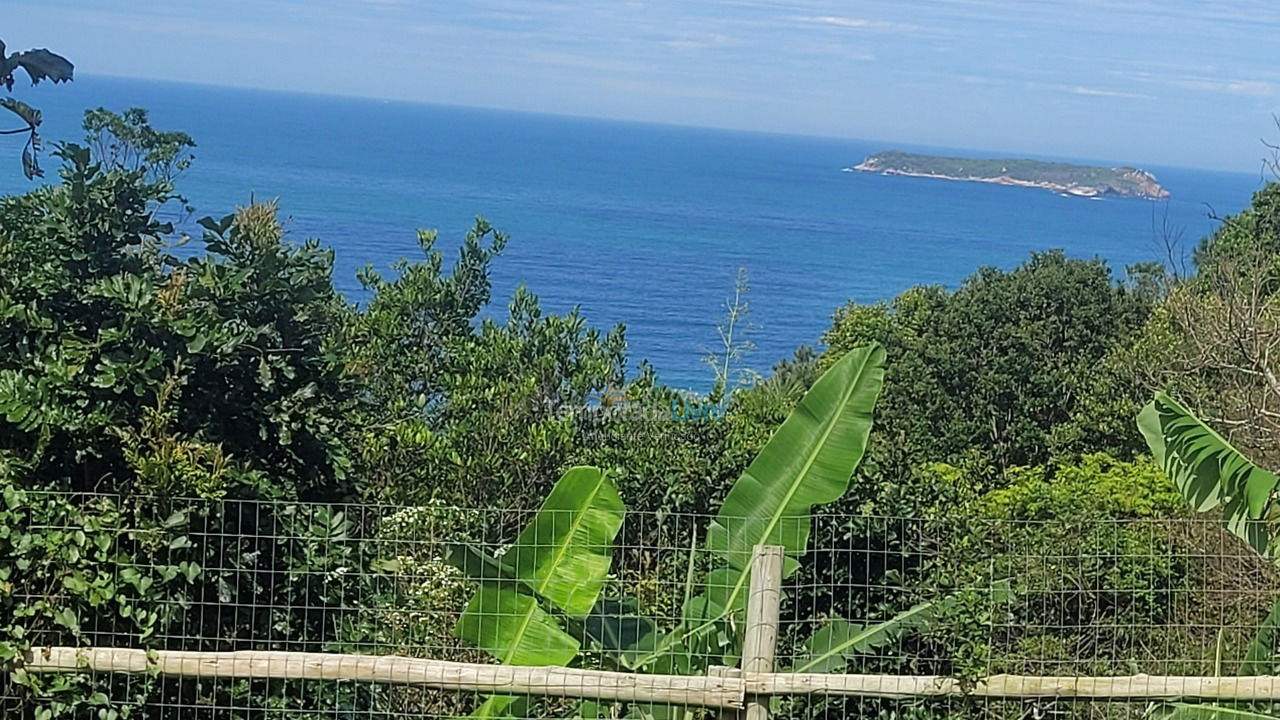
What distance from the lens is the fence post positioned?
11.7ft

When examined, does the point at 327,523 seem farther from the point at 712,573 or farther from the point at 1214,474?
the point at 1214,474

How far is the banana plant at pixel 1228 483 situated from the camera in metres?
4.07

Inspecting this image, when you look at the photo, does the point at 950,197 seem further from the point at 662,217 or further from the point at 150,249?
the point at 150,249

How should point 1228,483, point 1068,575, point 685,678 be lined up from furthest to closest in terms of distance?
point 1068,575 → point 1228,483 → point 685,678

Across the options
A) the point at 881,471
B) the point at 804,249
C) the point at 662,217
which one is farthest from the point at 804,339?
the point at 881,471

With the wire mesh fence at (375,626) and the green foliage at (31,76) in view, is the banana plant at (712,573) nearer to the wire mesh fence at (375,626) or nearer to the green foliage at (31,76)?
the wire mesh fence at (375,626)

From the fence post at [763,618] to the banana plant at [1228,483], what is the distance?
1543mm

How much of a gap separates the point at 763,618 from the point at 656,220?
117m

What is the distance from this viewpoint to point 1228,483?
164 inches

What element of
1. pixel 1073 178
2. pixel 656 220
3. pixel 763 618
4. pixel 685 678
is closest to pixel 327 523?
pixel 685 678

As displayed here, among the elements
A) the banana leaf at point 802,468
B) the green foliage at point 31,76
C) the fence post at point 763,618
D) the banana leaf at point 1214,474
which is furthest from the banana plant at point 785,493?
the green foliage at point 31,76

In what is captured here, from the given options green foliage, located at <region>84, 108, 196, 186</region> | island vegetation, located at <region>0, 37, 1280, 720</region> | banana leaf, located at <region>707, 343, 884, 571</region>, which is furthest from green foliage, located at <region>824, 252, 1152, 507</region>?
banana leaf, located at <region>707, 343, 884, 571</region>

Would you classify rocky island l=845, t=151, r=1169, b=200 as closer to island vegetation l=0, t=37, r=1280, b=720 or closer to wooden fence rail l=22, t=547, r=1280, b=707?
island vegetation l=0, t=37, r=1280, b=720

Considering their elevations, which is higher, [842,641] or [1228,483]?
[1228,483]
